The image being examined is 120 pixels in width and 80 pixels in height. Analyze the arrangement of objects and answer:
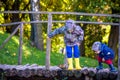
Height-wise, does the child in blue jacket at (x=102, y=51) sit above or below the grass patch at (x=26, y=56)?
above

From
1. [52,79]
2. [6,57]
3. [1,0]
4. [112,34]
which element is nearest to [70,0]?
[112,34]

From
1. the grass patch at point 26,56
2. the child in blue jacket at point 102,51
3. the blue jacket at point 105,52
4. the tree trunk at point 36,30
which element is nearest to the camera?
the child in blue jacket at point 102,51

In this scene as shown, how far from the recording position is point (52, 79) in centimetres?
1039

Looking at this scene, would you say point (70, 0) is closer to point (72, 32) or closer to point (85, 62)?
point (85, 62)

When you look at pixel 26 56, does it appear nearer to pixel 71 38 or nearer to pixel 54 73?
pixel 54 73

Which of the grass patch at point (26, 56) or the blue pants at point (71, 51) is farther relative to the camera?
the grass patch at point (26, 56)

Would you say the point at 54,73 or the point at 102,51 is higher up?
the point at 102,51

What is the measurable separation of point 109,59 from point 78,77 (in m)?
0.93

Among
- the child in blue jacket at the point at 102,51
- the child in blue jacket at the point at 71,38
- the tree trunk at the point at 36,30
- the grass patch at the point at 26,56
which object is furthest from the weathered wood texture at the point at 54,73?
the tree trunk at the point at 36,30

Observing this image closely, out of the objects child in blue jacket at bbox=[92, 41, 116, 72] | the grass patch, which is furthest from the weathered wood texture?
the grass patch

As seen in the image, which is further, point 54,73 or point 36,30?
point 36,30

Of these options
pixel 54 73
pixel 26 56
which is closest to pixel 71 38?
pixel 54 73

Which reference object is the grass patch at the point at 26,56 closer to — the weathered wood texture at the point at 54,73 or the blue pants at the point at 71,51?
the weathered wood texture at the point at 54,73

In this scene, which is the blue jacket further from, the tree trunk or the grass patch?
the tree trunk
